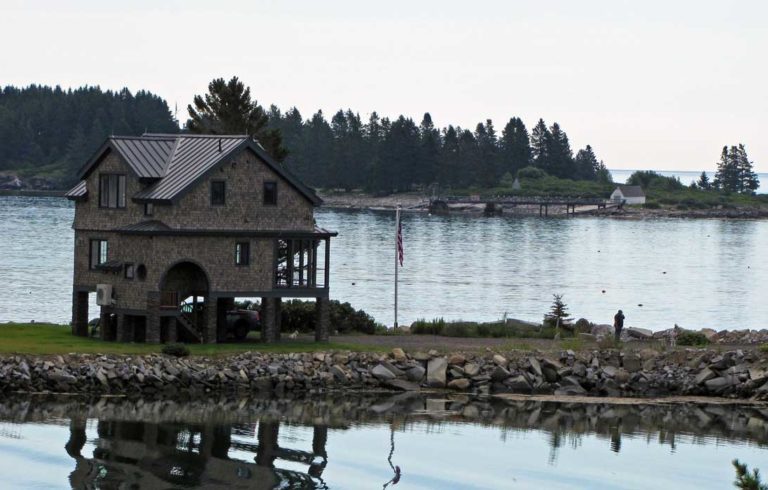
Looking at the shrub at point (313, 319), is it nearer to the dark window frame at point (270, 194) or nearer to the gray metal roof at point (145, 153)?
the dark window frame at point (270, 194)

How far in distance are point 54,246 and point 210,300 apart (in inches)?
3712

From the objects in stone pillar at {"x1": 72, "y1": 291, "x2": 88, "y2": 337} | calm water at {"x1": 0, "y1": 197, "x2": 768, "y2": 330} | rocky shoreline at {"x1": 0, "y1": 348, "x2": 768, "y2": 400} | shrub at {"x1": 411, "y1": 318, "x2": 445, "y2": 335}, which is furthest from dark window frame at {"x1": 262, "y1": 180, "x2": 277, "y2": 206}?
calm water at {"x1": 0, "y1": 197, "x2": 768, "y2": 330}

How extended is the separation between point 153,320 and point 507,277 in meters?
72.3

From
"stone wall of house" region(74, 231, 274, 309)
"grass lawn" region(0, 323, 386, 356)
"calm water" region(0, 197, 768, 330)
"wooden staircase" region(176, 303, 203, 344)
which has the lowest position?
"calm water" region(0, 197, 768, 330)

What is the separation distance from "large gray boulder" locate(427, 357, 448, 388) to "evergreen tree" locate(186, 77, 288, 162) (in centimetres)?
2548

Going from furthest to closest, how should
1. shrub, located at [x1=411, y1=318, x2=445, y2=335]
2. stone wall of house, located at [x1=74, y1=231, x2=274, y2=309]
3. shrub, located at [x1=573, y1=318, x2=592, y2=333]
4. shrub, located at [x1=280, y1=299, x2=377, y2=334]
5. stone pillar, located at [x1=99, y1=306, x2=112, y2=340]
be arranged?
shrub, located at [x1=573, y1=318, x2=592, y2=333] → shrub, located at [x1=411, y1=318, x2=445, y2=335] → shrub, located at [x1=280, y1=299, x2=377, y2=334] → stone pillar, located at [x1=99, y1=306, x2=112, y2=340] → stone wall of house, located at [x1=74, y1=231, x2=274, y2=309]

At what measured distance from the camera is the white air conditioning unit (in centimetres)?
5569

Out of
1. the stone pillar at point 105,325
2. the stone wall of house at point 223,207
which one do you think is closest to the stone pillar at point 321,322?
the stone wall of house at point 223,207

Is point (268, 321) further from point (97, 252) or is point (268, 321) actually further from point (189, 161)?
point (97, 252)

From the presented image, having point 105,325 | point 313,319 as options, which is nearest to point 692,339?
point 313,319

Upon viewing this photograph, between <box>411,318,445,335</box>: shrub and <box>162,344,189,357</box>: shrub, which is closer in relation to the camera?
<box>162,344,189,357</box>: shrub

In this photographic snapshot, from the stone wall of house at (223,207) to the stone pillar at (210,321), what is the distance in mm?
2863

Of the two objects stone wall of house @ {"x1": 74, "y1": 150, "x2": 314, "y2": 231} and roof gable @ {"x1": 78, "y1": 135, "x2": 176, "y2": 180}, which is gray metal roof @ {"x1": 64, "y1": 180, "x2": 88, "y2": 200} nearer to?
stone wall of house @ {"x1": 74, "y1": 150, "x2": 314, "y2": 231}

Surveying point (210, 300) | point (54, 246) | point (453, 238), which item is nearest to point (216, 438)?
point (210, 300)
